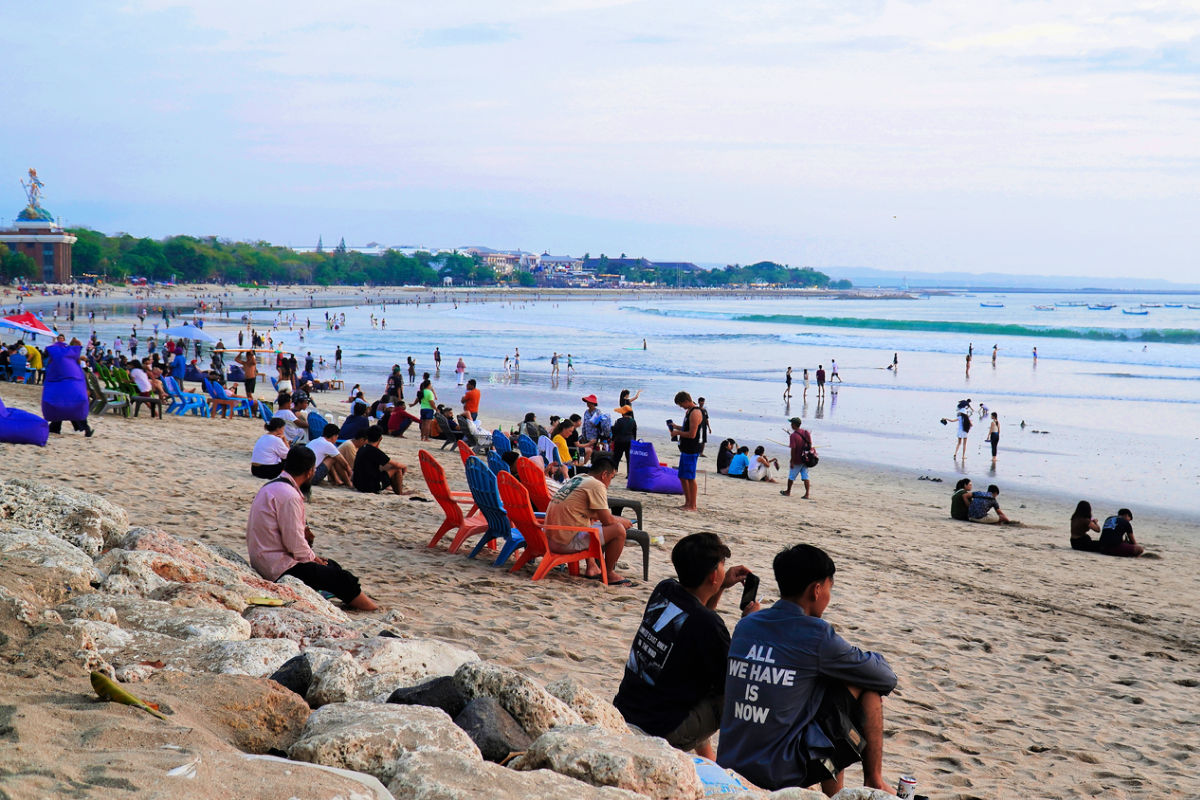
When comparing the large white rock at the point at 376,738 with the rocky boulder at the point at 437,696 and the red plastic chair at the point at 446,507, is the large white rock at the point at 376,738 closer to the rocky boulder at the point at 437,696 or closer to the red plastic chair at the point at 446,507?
the rocky boulder at the point at 437,696

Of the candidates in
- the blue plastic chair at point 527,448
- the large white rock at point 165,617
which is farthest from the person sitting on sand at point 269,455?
the large white rock at point 165,617

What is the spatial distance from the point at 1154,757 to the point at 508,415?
19566 mm

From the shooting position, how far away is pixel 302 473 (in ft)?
18.2

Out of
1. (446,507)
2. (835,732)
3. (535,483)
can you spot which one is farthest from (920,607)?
(835,732)

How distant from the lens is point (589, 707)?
9.90 ft

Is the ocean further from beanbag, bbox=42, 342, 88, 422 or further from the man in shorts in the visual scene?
beanbag, bbox=42, 342, 88, 422

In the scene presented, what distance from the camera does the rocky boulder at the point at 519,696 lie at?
2.85 meters

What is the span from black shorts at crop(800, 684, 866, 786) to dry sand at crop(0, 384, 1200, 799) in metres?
1.11

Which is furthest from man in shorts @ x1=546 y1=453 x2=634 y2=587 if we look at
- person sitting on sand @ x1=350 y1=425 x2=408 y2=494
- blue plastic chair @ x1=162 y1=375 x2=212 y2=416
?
blue plastic chair @ x1=162 y1=375 x2=212 y2=416

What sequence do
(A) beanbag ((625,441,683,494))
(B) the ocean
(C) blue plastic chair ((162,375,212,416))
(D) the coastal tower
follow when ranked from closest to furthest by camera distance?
(A) beanbag ((625,441,683,494))
(C) blue plastic chair ((162,375,212,416))
(B) the ocean
(D) the coastal tower

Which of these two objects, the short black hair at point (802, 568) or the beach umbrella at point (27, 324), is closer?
the short black hair at point (802, 568)

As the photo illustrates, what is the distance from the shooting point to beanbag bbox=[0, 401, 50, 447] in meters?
9.26

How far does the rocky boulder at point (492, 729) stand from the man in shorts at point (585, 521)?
377 cm

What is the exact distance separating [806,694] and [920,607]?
432 cm
